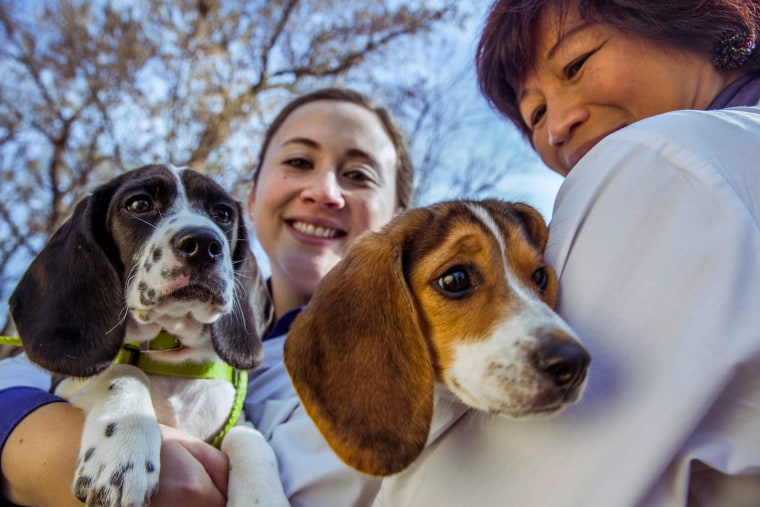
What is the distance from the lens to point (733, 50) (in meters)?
2.20

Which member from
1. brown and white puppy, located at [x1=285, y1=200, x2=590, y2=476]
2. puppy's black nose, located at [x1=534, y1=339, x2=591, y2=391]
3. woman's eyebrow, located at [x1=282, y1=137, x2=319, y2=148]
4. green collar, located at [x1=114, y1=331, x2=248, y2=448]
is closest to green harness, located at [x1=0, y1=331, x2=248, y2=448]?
green collar, located at [x1=114, y1=331, x2=248, y2=448]

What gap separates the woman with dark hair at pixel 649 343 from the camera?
121 cm

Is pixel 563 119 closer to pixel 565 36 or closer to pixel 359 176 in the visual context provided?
pixel 565 36

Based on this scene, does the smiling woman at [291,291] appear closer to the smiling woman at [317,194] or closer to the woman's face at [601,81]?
the smiling woman at [317,194]

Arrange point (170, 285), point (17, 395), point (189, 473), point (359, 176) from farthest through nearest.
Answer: point (359, 176) → point (17, 395) → point (170, 285) → point (189, 473)

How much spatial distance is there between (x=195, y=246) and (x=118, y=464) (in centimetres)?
90

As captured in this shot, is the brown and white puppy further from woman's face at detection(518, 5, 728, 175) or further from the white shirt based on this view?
woman's face at detection(518, 5, 728, 175)

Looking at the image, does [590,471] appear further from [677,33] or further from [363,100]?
[363,100]

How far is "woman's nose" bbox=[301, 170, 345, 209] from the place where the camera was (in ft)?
12.1

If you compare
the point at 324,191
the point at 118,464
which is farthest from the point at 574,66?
the point at 118,464

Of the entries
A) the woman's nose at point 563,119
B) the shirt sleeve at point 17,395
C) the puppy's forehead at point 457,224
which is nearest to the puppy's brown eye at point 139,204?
the shirt sleeve at point 17,395

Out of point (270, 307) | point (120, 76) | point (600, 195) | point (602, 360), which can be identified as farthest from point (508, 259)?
point (120, 76)

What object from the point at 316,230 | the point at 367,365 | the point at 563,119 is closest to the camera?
the point at 367,365

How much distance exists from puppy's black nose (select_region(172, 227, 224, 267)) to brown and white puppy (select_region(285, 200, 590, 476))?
0.67 metres
